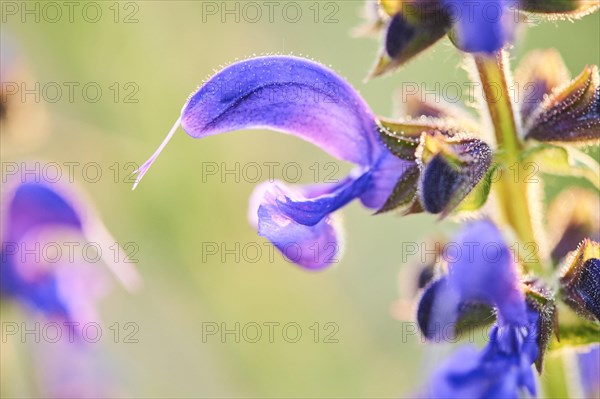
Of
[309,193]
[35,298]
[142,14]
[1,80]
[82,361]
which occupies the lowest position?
[82,361]

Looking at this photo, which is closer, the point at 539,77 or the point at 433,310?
the point at 433,310

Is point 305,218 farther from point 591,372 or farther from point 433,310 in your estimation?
point 591,372

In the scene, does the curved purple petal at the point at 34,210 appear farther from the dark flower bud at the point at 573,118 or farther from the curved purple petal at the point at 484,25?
the curved purple petal at the point at 484,25

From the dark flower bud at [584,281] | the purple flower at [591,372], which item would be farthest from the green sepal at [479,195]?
the purple flower at [591,372]

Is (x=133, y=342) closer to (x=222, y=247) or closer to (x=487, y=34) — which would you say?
(x=222, y=247)

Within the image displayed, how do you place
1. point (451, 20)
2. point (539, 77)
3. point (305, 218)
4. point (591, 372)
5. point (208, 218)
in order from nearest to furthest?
1. point (451, 20)
2. point (305, 218)
3. point (539, 77)
4. point (591, 372)
5. point (208, 218)

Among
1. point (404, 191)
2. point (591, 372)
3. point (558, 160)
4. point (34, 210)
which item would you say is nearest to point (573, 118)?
point (558, 160)

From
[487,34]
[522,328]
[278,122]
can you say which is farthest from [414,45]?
[522,328]
